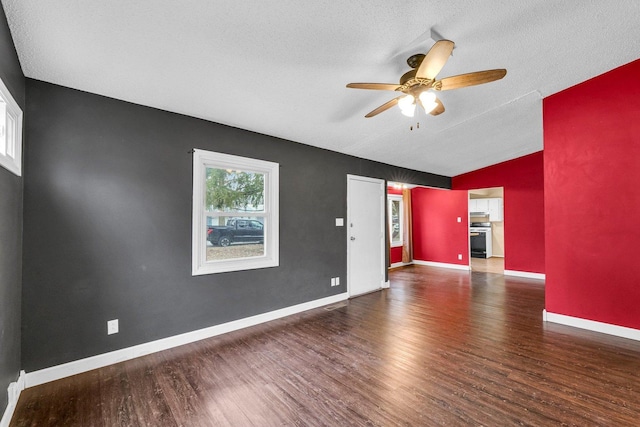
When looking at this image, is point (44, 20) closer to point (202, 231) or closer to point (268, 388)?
point (202, 231)

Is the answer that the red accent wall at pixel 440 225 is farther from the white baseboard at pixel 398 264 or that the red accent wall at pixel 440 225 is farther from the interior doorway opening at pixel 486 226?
the interior doorway opening at pixel 486 226

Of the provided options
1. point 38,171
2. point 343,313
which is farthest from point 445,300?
point 38,171

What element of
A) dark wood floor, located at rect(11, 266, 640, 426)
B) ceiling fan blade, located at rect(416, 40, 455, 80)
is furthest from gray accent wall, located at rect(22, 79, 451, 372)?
ceiling fan blade, located at rect(416, 40, 455, 80)

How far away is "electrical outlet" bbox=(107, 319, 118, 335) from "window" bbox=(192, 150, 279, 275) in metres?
0.78

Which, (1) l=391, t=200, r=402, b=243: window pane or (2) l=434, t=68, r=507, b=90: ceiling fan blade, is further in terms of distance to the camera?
(1) l=391, t=200, r=402, b=243: window pane

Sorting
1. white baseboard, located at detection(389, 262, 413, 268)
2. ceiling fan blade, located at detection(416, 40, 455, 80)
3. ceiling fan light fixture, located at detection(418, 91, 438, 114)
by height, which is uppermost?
ceiling fan blade, located at detection(416, 40, 455, 80)

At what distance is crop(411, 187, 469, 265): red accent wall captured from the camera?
23.4 feet

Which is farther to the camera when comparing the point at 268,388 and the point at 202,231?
the point at 202,231

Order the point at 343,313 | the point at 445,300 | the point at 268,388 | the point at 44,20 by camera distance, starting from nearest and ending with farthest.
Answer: the point at 44,20 → the point at 268,388 → the point at 343,313 → the point at 445,300

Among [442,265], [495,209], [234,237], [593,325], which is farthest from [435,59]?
[495,209]

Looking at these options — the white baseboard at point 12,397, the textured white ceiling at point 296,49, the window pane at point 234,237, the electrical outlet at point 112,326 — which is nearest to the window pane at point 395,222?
the textured white ceiling at point 296,49

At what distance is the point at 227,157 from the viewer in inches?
131

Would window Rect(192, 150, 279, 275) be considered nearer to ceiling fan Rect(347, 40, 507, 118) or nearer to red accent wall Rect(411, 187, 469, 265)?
ceiling fan Rect(347, 40, 507, 118)

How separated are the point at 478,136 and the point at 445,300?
2.71 m
